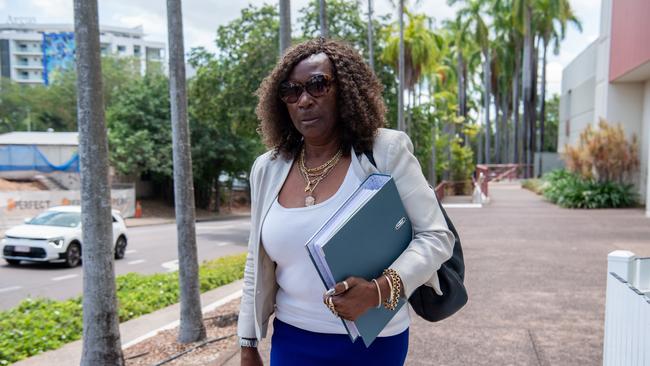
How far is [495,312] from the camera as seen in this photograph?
5602mm

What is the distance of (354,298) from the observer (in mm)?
1449

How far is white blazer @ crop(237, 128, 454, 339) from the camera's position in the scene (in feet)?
5.11

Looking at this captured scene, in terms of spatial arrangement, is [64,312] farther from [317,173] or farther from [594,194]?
[594,194]

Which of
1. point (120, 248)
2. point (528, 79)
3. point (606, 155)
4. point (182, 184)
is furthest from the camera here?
point (528, 79)

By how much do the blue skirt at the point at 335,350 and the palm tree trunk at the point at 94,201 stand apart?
2.54 metres

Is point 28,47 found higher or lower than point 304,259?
higher

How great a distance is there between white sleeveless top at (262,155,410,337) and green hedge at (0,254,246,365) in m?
4.18

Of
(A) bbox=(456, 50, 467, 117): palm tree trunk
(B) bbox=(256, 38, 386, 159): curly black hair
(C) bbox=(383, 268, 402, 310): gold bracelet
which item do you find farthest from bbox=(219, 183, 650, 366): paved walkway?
(A) bbox=(456, 50, 467, 117): palm tree trunk

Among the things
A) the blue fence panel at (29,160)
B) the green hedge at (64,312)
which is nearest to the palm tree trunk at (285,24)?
the green hedge at (64,312)

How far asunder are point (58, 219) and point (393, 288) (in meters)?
12.4

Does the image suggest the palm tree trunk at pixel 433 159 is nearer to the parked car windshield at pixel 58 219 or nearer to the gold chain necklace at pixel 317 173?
the parked car windshield at pixel 58 219

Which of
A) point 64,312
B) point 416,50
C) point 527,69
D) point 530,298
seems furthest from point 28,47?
point 530,298

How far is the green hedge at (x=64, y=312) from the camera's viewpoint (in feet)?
17.4

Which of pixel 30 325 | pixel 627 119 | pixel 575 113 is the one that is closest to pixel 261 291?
pixel 30 325
